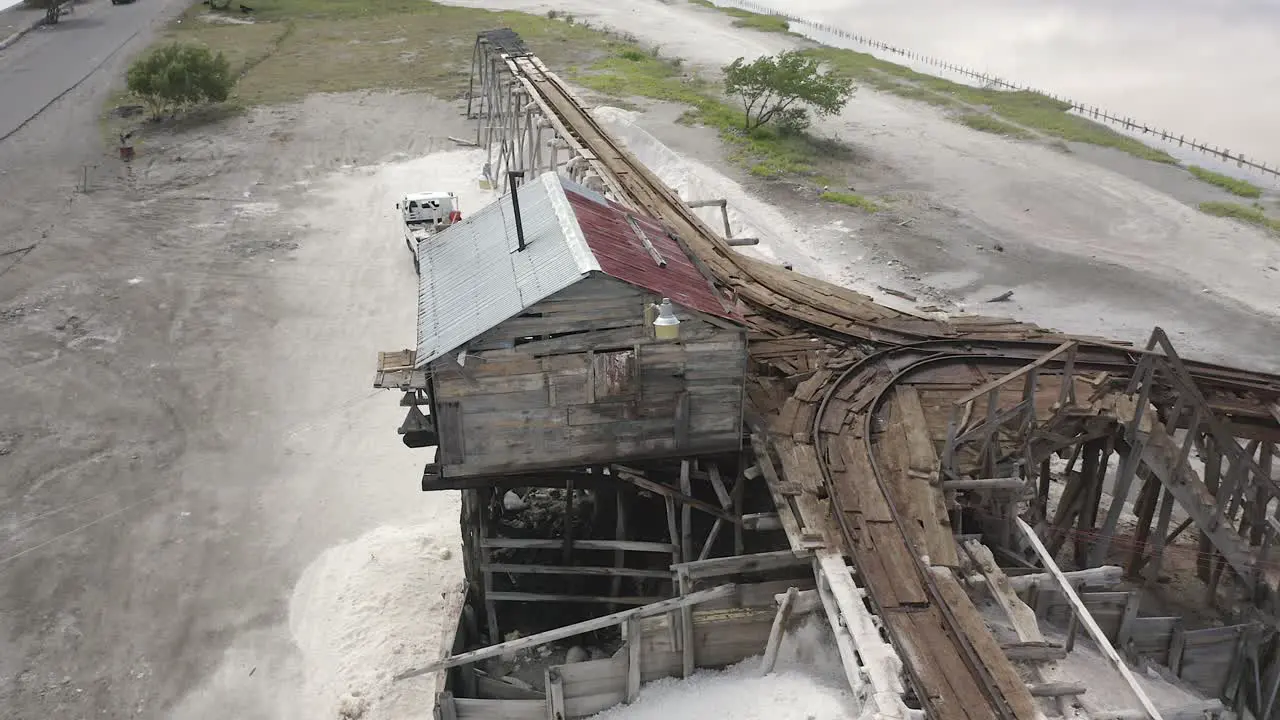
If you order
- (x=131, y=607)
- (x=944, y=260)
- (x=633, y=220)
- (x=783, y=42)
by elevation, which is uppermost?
(x=783, y=42)

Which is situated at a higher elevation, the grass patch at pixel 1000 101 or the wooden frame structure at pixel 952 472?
Answer: the grass patch at pixel 1000 101

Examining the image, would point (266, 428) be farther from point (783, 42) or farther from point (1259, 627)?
point (783, 42)

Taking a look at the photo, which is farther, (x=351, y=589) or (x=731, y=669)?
(x=351, y=589)

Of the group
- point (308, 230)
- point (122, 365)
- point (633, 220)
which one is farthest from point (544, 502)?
point (308, 230)

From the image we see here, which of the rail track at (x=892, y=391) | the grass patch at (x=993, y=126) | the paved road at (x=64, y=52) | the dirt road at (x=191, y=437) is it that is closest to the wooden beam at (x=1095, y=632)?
the rail track at (x=892, y=391)

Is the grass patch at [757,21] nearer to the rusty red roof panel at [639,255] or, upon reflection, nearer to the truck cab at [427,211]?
the truck cab at [427,211]

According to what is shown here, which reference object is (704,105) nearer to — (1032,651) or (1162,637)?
(1162,637)

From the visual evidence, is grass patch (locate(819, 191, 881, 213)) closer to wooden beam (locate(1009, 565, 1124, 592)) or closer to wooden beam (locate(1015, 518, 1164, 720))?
wooden beam (locate(1015, 518, 1164, 720))

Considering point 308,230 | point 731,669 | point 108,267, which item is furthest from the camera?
point 308,230
